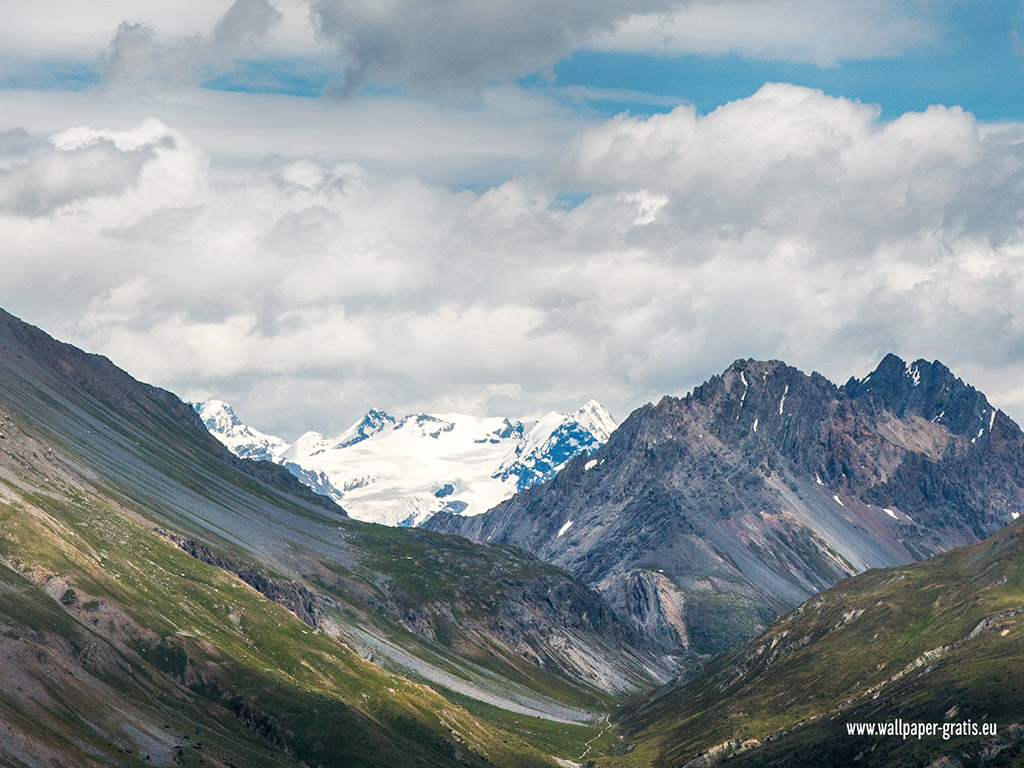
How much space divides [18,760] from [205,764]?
1538 inches

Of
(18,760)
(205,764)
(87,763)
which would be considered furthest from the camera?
(205,764)

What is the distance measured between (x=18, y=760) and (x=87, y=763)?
12.9 metres

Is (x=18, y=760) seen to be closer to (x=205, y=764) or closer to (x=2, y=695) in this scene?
(x=2, y=695)

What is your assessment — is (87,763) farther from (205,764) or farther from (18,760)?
(205,764)

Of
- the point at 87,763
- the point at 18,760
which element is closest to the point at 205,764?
the point at 87,763

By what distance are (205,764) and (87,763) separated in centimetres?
2616

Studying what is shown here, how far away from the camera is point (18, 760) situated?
16488 cm

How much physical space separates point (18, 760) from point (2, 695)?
24.4 m

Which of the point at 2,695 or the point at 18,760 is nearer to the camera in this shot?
the point at 18,760

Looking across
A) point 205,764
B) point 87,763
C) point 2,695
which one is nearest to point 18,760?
point 87,763

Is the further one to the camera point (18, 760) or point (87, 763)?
point (87, 763)

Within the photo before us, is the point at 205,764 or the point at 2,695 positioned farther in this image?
the point at 205,764

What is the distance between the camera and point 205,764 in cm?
19938

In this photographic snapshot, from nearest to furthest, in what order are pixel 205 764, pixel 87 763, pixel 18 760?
pixel 18 760
pixel 87 763
pixel 205 764
